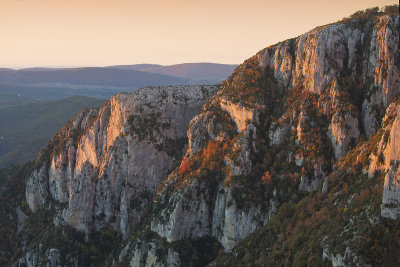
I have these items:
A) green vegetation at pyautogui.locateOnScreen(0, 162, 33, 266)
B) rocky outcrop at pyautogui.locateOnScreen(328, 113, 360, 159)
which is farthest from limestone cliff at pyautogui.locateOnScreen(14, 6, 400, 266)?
green vegetation at pyautogui.locateOnScreen(0, 162, 33, 266)

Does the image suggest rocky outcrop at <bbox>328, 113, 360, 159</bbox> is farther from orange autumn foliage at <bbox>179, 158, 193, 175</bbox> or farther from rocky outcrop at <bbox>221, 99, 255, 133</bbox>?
orange autumn foliage at <bbox>179, 158, 193, 175</bbox>

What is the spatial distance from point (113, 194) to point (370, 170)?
71.0 metres

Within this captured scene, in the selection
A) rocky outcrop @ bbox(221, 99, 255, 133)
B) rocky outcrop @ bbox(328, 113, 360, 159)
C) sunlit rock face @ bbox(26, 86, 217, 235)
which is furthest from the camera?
sunlit rock face @ bbox(26, 86, 217, 235)

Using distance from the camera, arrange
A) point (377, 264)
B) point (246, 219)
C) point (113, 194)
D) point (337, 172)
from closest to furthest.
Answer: point (377, 264) → point (337, 172) → point (246, 219) → point (113, 194)

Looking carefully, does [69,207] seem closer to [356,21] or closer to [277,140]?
[277,140]

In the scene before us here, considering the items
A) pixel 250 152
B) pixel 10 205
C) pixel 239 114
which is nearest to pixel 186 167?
pixel 250 152

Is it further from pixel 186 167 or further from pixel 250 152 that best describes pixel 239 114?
pixel 186 167

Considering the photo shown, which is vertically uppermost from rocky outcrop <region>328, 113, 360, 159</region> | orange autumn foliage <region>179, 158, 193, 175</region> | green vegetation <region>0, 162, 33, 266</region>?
rocky outcrop <region>328, 113, 360, 159</region>

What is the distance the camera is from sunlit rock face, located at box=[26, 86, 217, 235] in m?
96.3

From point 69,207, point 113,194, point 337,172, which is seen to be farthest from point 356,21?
point 69,207

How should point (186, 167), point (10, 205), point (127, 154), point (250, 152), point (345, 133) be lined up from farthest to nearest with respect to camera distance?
point (10, 205) < point (127, 154) < point (186, 167) < point (250, 152) < point (345, 133)

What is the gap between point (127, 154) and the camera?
97.2 meters

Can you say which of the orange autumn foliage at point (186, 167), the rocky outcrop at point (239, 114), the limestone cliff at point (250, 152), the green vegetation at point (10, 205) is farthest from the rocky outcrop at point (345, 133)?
the green vegetation at point (10, 205)

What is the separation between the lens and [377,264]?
3844cm
